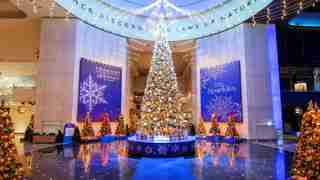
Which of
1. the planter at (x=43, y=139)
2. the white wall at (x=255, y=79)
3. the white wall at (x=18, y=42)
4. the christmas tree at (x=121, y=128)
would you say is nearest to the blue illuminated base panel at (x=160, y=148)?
the planter at (x=43, y=139)

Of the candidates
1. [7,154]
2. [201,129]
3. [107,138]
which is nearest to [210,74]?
[201,129]

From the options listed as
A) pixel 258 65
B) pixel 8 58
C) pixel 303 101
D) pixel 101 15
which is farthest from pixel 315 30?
pixel 8 58

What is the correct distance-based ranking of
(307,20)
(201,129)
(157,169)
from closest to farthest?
(157,169), (201,129), (307,20)

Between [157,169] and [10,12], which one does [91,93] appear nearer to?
[10,12]

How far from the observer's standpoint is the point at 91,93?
1255 cm

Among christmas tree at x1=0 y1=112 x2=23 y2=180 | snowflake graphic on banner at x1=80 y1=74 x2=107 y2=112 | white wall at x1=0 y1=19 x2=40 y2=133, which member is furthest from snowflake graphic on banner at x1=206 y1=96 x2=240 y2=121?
christmas tree at x1=0 y1=112 x2=23 y2=180

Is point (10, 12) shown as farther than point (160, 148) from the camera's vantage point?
Yes

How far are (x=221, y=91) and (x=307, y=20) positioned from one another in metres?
6.82

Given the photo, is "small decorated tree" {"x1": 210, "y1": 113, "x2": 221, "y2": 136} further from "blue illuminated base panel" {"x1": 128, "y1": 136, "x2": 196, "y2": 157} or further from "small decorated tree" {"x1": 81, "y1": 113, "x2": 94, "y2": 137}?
"small decorated tree" {"x1": 81, "y1": 113, "x2": 94, "y2": 137}

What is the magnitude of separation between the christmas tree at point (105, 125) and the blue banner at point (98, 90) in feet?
0.75

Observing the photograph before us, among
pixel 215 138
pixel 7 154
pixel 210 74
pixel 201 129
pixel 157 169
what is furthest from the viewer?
pixel 210 74

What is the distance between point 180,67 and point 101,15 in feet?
39.1

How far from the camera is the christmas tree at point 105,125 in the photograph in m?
12.4

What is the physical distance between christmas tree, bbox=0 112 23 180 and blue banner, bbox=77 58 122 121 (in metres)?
8.88
